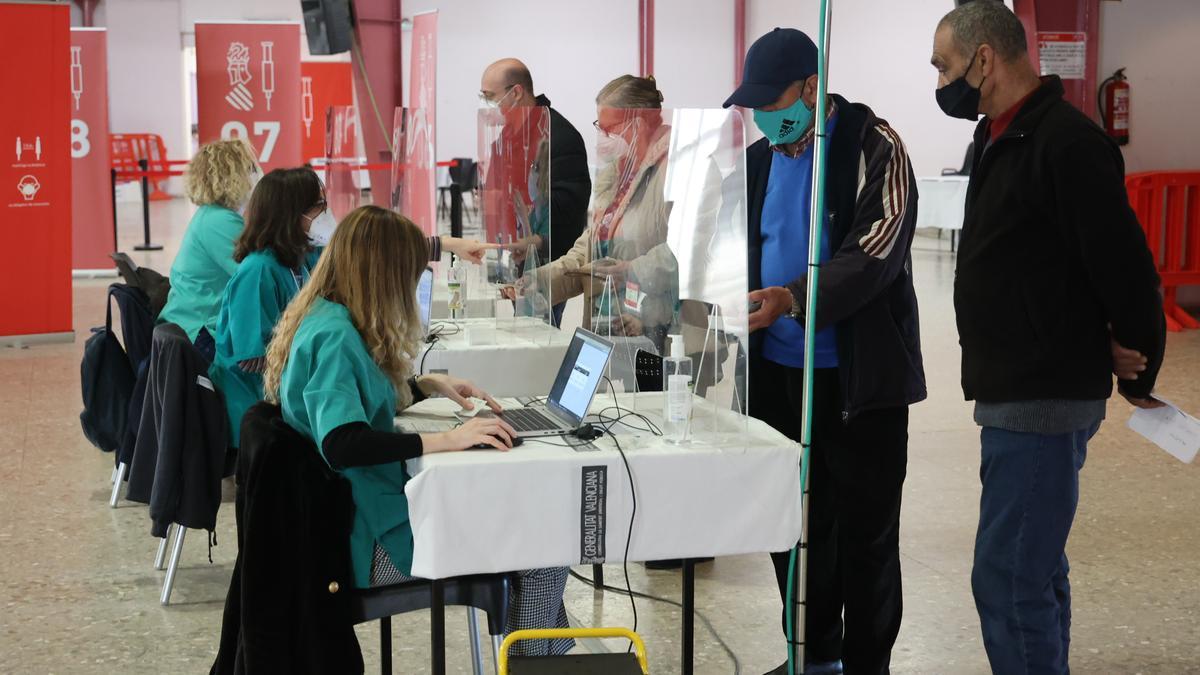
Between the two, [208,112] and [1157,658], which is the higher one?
[208,112]

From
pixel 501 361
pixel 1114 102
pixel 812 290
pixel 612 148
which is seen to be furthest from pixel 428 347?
pixel 1114 102

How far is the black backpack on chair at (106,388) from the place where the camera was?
4.15 m

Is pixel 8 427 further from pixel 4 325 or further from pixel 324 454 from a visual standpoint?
pixel 324 454

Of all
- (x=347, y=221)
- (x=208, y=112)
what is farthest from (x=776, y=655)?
(x=208, y=112)

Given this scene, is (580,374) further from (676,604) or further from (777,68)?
(676,604)

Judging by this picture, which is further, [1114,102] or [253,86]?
[253,86]

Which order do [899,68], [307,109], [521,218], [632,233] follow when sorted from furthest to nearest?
1. [307,109]
2. [899,68]
3. [521,218]
4. [632,233]

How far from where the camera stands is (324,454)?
2.16 meters

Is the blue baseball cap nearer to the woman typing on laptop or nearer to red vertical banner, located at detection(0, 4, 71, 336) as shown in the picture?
the woman typing on laptop

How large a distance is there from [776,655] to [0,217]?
18.8 ft

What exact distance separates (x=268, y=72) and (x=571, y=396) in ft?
25.4

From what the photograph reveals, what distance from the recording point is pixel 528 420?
2486 millimetres

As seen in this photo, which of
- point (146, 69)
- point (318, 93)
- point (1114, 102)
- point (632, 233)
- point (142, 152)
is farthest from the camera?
point (146, 69)

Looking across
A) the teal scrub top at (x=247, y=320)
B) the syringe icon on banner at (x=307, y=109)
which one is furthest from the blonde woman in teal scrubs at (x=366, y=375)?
the syringe icon on banner at (x=307, y=109)
